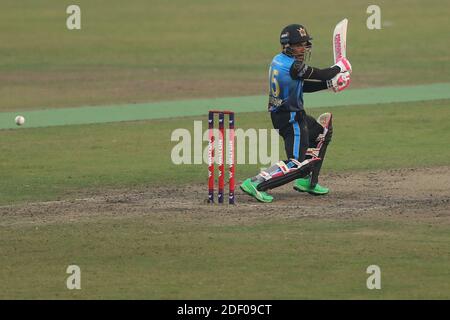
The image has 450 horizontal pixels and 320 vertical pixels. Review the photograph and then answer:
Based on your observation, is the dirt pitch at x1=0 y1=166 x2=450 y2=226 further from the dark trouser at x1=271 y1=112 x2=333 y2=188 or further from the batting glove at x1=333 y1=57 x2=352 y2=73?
the batting glove at x1=333 y1=57 x2=352 y2=73

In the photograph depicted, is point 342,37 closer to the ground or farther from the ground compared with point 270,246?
farther from the ground

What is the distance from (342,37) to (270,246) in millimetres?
3354

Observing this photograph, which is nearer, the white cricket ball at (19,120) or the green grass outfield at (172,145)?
the green grass outfield at (172,145)

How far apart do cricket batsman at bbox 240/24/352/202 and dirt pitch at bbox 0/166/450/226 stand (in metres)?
0.31

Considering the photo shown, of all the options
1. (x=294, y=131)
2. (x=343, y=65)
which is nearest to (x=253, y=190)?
(x=294, y=131)

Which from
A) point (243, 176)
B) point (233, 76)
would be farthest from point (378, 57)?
point (243, 176)

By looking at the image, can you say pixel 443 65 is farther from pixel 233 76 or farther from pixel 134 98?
pixel 134 98

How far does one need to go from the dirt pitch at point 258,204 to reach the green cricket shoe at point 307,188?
0.26 ft

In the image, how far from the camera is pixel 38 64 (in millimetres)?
30500

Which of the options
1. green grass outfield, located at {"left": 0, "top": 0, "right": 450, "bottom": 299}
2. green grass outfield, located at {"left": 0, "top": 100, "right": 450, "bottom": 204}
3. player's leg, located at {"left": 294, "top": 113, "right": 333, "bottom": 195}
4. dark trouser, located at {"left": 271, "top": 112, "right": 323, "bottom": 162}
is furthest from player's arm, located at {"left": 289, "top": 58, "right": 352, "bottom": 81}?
green grass outfield, located at {"left": 0, "top": 100, "right": 450, "bottom": 204}

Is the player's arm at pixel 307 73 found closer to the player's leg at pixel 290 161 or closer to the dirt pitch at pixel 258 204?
the player's leg at pixel 290 161

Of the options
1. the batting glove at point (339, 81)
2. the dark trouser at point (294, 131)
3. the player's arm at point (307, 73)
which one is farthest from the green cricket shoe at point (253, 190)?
the batting glove at point (339, 81)

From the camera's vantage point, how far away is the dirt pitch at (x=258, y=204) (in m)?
13.5

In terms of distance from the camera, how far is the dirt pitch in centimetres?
1353
